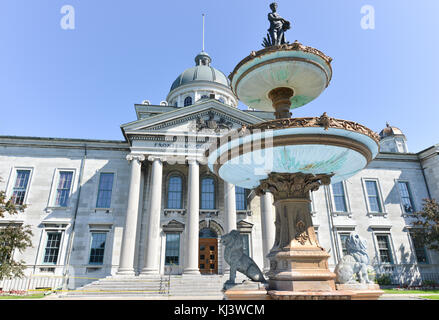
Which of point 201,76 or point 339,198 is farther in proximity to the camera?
point 201,76

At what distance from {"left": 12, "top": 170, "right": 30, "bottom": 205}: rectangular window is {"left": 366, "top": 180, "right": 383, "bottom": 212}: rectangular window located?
1154 inches

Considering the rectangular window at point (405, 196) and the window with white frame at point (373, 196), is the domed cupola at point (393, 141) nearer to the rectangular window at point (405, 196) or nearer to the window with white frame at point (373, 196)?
the rectangular window at point (405, 196)

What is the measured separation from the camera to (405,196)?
26.3 m

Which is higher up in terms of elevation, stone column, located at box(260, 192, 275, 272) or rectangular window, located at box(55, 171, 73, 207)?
rectangular window, located at box(55, 171, 73, 207)

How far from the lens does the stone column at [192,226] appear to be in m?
18.2

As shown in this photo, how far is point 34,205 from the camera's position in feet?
71.7

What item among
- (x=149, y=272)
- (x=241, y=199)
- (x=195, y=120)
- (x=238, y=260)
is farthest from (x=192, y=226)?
(x=238, y=260)

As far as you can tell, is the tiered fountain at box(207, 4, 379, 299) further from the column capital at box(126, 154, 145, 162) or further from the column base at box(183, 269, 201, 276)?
the column capital at box(126, 154, 145, 162)

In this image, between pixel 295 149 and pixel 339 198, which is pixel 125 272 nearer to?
pixel 295 149

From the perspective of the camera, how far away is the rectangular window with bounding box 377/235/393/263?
2388 cm

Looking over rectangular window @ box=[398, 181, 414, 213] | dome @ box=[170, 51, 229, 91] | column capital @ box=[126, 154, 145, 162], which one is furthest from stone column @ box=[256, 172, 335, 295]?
dome @ box=[170, 51, 229, 91]

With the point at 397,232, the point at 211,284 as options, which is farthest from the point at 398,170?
the point at 211,284

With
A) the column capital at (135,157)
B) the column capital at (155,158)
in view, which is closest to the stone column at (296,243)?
the column capital at (155,158)

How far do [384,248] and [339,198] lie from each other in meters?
5.48
